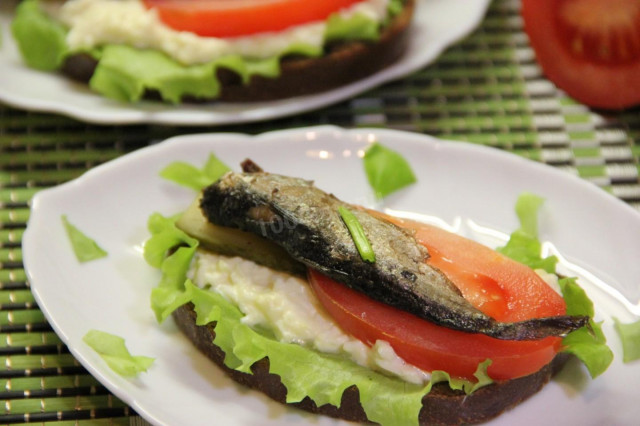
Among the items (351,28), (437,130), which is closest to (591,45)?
(437,130)

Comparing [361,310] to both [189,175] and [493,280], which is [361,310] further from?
[189,175]

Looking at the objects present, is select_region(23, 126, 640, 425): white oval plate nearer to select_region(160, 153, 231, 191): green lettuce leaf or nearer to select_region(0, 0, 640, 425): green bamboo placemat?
select_region(160, 153, 231, 191): green lettuce leaf

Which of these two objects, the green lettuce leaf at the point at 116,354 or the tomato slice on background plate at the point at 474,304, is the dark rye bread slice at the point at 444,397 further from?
the green lettuce leaf at the point at 116,354

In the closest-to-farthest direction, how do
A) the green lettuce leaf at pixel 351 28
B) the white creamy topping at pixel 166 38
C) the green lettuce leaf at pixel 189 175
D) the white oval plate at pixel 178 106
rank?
the green lettuce leaf at pixel 189 175
the white oval plate at pixel 178 106
the white creamy topping at pixel 166 38
the green lettuce leaf at pixel 351 28

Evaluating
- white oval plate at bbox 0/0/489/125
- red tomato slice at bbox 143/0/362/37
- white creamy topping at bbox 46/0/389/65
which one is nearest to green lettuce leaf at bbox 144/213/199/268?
white oval plate at bbox 0/0/489/125

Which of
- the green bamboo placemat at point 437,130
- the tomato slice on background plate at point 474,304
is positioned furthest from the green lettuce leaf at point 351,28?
the tomato slice on background plate at point 474,304

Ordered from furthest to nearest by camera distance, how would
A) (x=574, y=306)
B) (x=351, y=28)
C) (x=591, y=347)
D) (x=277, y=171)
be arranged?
(x=351, y=28) → (x=277, y=171) → (x=574, y=306) → (x=591, y=347)
